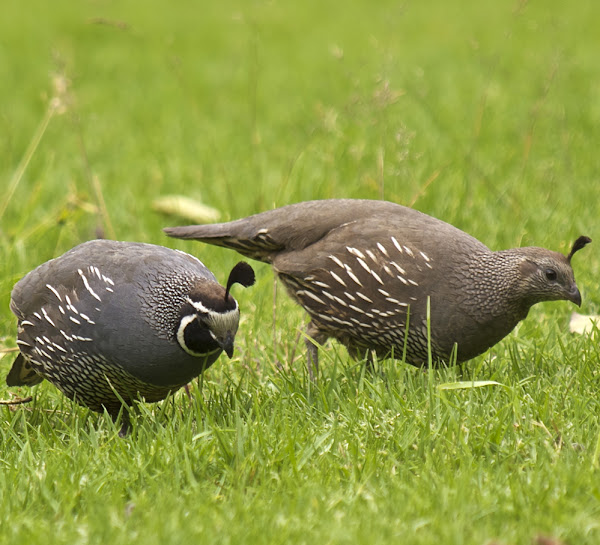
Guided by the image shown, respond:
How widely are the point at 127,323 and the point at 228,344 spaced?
504 mm

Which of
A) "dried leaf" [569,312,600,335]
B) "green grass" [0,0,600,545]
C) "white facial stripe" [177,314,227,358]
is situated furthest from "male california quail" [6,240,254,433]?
"dried leaf" [569,312,600,335]

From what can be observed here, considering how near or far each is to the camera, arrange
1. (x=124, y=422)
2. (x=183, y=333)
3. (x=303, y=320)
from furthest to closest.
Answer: (x=303, y=320) < (x=124, y=422) < (x=183, y=333)

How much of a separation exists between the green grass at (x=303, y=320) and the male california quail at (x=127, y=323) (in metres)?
0.18

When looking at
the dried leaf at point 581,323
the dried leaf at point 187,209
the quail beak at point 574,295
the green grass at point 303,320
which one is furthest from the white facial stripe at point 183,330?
the dried leaf at point 187,209

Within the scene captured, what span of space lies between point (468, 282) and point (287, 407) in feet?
3.69

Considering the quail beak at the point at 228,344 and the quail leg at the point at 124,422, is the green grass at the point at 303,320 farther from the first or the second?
the quail beak at the point at 228,344

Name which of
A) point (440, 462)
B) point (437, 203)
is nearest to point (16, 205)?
point (437, 203)

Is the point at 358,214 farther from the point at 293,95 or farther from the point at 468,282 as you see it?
the point at 293,95

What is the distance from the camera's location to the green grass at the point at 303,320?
3457mm

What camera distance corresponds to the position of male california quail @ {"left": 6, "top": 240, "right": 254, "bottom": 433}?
14.7ft

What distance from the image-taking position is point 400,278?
195 inches

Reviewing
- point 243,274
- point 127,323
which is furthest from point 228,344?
point 127,323

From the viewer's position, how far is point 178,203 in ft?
24.9

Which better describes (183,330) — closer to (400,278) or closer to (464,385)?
(400,278)
